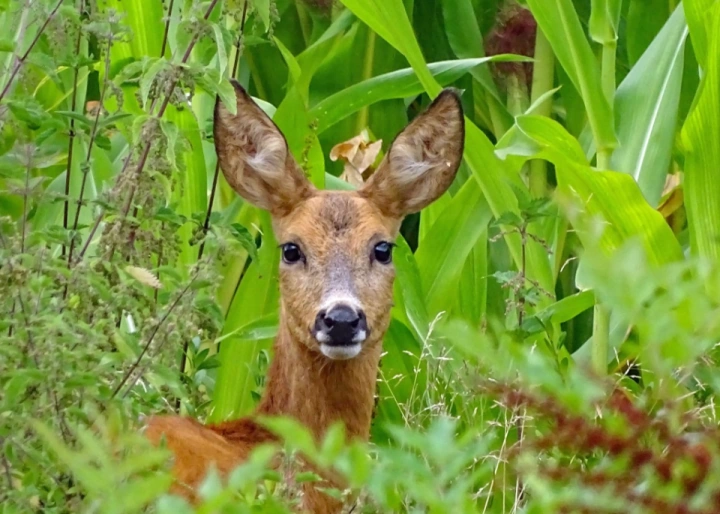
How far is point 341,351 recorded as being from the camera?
11.7 feet

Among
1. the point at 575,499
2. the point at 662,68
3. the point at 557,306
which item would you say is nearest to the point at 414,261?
the point at 557,306

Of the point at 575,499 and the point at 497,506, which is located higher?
the point at 575,499

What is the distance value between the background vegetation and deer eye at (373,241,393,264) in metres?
0.32

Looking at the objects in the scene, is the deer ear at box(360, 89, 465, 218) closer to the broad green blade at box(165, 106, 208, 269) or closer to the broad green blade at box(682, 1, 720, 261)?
the broad green blade at box(165, 106, 208, 269)

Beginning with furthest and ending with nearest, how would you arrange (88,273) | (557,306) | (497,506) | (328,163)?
(328,163), (557,306), (497,506), (88,273)

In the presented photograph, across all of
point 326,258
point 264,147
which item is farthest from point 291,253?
point 264,147

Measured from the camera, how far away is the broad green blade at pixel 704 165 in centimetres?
441

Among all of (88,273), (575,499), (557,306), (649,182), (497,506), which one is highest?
(575,499)

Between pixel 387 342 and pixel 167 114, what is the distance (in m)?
1.22

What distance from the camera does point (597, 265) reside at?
1.05 meters

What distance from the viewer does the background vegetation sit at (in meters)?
1.09

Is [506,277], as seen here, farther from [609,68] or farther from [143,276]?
[143,276]

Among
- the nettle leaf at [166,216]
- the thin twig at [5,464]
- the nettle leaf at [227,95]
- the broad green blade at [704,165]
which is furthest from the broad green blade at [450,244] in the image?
the thin twig at [5,464]

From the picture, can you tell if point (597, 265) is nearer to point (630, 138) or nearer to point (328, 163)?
point (630, 138)
